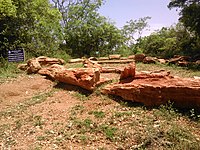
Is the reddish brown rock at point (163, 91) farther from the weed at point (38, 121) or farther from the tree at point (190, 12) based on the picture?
the tree at point (190, 12)

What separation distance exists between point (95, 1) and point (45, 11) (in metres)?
5.49

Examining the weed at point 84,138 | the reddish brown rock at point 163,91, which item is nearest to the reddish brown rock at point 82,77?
the reddish brown rock at point 163,91

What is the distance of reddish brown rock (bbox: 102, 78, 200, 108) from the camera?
482cm

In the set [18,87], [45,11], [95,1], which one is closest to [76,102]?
[18,87]

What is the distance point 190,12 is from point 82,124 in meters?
9.60

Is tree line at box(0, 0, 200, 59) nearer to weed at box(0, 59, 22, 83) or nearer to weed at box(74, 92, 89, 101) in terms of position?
weed at box(0, 59, 22, 83)

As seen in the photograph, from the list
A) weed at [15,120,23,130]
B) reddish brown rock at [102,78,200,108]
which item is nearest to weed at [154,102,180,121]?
reddish brown rock at [102,78,200,108]

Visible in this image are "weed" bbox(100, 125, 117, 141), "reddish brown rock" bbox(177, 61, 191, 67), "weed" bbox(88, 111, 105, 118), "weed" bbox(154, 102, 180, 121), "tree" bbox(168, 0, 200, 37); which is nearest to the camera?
"weed" bbox(100, 125, 117, 141)

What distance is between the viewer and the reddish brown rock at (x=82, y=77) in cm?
598

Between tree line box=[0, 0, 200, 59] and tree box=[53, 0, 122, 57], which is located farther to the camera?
tree box=[53, 0, 122, 57]

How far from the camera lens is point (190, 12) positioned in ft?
40.2

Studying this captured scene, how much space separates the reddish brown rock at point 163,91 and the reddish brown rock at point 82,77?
0.77 metres

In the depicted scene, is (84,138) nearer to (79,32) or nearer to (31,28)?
(31,28)

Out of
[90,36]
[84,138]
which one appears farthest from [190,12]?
[84,138]
